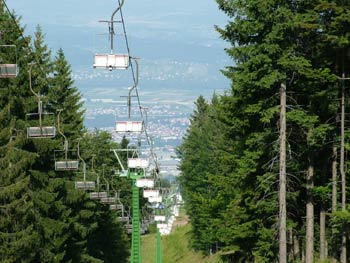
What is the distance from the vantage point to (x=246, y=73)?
4206 cm

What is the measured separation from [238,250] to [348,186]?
28.8ft

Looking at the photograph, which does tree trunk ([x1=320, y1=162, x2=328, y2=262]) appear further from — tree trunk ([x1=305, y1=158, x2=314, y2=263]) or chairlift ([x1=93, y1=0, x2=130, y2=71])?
chairlift ([x1=93, y1=0, x2=130, y2=71])

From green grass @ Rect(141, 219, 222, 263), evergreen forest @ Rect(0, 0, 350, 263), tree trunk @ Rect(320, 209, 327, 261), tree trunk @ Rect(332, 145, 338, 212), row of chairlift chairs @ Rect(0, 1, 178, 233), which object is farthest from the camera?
green grass @ Rect(141, 219, 222, 263)

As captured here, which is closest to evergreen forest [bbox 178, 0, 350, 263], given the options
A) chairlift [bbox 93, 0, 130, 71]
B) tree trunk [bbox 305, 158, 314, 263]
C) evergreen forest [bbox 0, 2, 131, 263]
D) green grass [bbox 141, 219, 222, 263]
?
tree trunk [bbox 305, 158, 314, 263]

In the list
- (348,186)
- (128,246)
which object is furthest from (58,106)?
(128,246)

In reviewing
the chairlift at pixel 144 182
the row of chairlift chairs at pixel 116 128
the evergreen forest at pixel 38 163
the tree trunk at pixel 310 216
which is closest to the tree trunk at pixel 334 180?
the tree trunk at pixel 310 216

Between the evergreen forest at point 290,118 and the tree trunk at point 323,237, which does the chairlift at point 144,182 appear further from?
the tree trunk at point 323,237

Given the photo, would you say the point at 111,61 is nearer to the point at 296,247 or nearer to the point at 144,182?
the point at 296,247

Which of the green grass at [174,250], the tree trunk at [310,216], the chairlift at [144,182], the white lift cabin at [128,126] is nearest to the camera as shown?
the white lift cabin at [128,126]

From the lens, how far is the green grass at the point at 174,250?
102 m

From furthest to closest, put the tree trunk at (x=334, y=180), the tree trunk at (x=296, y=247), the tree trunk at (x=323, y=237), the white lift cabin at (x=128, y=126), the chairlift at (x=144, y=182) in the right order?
1. the chairlift at (x=144, y=182)
2. the tree trunk at (x=296, y=247)
3. the tree trunk at (x=323, y=237)
4. the white lift cabin at (x=128, y=126)
5. the tree trunk at (x=334, y=180)

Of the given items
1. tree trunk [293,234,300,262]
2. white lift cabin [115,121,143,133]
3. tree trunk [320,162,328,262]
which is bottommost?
tree trunk [293,234,300,262]

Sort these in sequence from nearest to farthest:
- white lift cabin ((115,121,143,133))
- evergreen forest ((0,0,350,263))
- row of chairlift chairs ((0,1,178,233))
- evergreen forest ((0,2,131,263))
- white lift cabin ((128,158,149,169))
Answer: row of chairlift chairs ((0,1,178,233)) < evergreen forest ((0,0,350,263)) < white lift cabin ((115,121,143,133)) < evergreen forest ((0,2,131,263)) < white lift cabin ((128,158,149,169))

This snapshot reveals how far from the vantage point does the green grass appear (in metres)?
102
